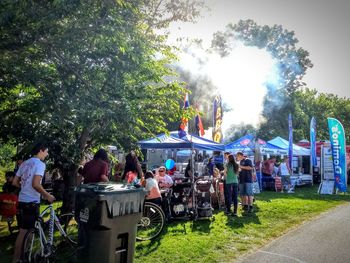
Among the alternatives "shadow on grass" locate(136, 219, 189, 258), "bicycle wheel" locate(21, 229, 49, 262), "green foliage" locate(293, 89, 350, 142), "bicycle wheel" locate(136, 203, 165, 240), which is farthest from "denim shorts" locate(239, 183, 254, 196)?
"green foliage" locate(293, 89, 350, 142)

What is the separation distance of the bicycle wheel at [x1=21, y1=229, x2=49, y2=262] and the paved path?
319 cm

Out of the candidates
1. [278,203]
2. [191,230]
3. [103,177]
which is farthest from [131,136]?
[278,203]

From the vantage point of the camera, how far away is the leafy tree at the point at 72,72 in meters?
6.11

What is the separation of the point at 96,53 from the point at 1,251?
13.6ft

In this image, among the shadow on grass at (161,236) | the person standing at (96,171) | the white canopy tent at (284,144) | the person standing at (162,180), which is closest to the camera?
the shadow on grass at (161,236)

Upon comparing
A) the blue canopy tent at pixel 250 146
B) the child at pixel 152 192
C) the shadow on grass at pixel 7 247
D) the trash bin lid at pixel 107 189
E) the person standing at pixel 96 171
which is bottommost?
the shadow on grass at pixel 7 247

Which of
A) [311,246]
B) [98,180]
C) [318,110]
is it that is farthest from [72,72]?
[318,110]

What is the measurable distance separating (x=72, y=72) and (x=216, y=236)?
465cm

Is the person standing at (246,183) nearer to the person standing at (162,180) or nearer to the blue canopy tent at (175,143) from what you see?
the blue canopy tent at (175,143)

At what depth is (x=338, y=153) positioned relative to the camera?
1619 centimetres

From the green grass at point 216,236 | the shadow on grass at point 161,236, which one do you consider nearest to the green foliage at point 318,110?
the green grass at point 216,236

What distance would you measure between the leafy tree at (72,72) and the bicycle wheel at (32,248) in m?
2.40

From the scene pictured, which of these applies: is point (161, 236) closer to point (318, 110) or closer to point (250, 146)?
point (250, 146)

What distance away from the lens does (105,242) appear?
4285 millimetres
